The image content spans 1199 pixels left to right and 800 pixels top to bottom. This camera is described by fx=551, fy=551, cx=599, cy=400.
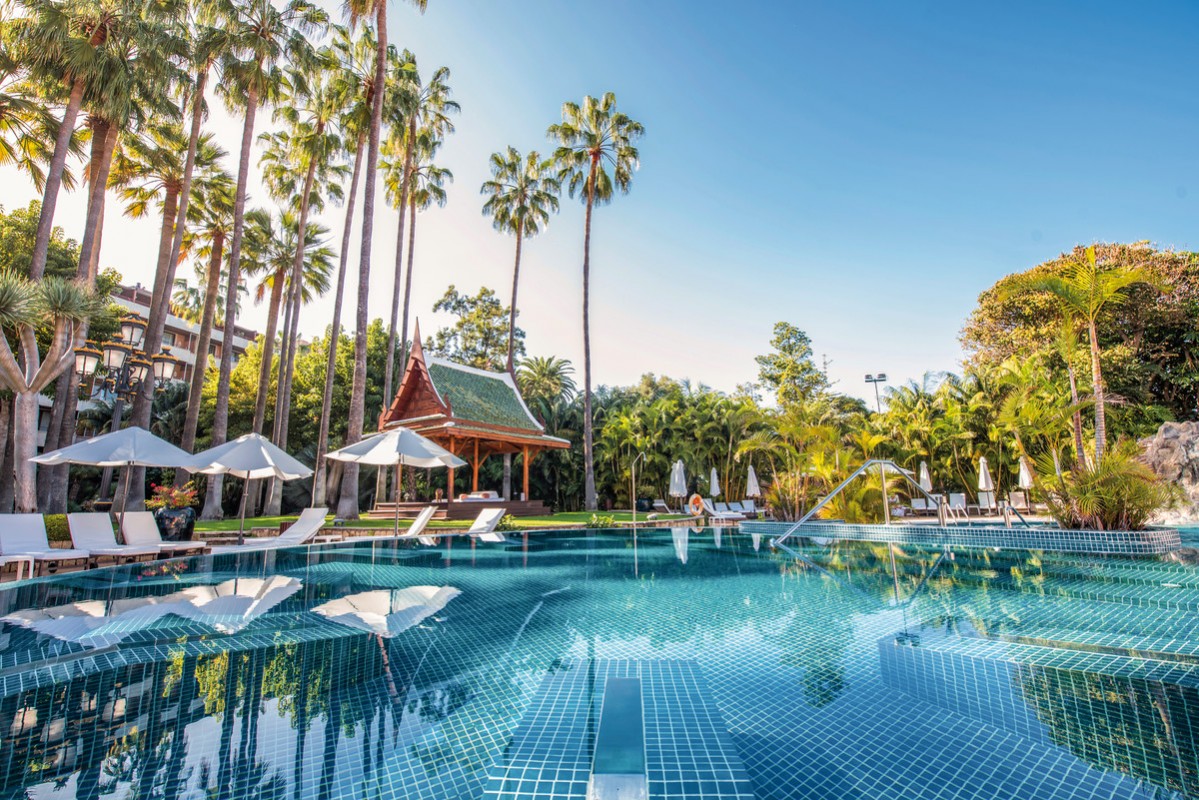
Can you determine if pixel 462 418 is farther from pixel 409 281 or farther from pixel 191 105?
pixel 191 105

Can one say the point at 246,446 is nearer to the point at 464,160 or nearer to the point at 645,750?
the point at 645,750

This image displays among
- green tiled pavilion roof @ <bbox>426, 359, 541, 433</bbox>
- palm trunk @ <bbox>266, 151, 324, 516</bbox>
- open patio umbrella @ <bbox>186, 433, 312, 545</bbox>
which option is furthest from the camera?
palm trunk @ <bbox>266, 151, 324, 516</bbox>

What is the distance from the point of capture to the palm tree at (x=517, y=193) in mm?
29156

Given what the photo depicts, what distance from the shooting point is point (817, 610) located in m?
5.85

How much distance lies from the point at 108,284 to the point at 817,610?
2975 cm

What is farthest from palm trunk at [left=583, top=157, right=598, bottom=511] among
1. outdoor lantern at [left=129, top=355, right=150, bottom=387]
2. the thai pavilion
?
outdoor lantern at [left=129, top=355, right=150, bottom=387]

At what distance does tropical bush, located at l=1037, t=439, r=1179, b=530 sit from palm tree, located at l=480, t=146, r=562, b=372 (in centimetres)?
2371

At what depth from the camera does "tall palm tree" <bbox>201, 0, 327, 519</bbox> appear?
18531mm

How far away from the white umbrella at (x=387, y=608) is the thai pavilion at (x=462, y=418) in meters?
11.6

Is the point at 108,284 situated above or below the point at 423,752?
above

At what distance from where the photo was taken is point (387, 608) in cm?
603

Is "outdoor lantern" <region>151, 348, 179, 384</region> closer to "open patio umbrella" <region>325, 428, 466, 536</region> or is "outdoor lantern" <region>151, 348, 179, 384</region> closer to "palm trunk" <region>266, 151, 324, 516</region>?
"open patio umbrella" <region>325, 428, 466, 536</region>

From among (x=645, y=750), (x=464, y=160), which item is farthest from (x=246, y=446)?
Answer: (x=464, y=160)

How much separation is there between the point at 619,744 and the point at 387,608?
4260 mm
